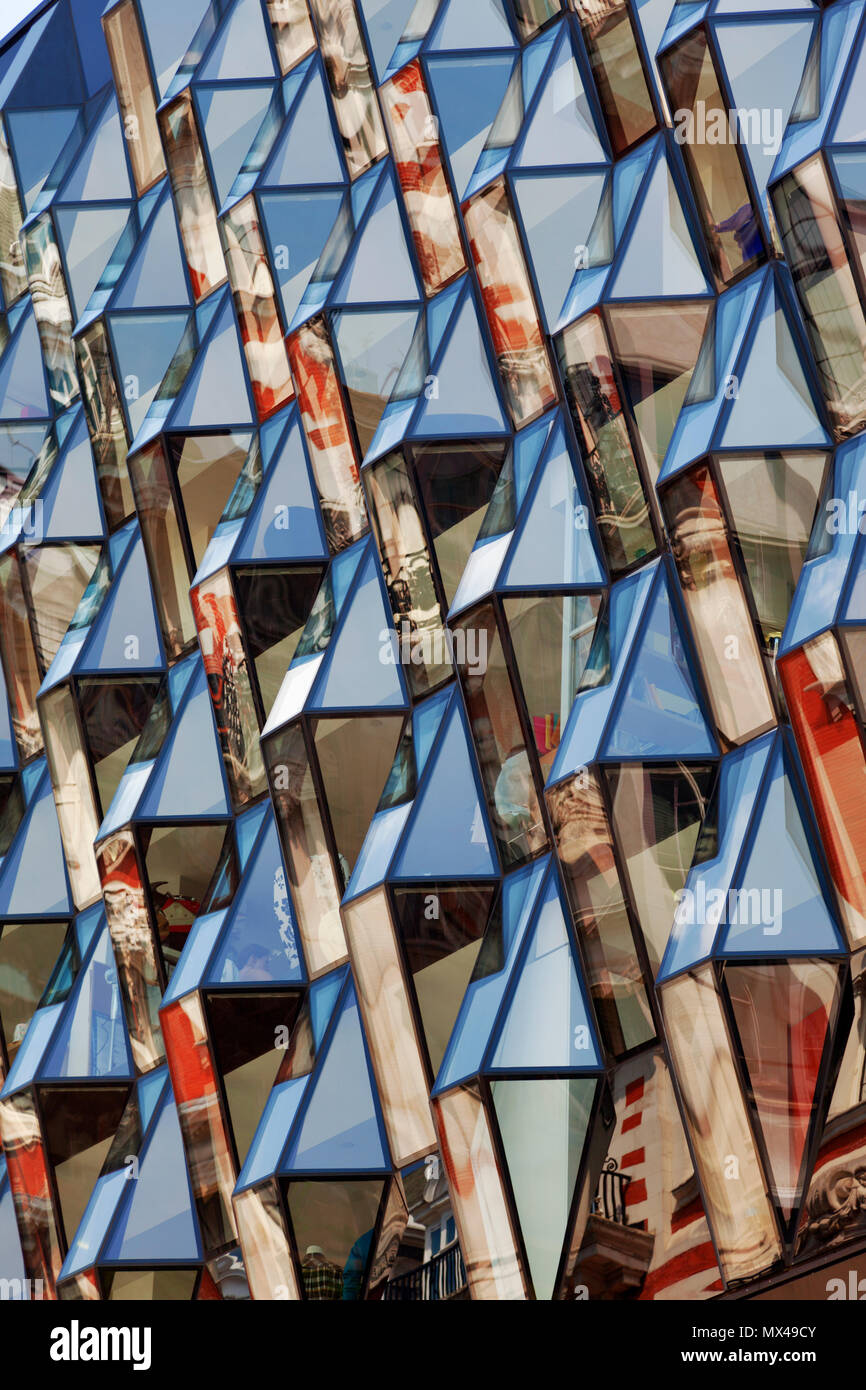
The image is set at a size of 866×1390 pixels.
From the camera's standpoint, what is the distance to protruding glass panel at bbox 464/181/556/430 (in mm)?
18219

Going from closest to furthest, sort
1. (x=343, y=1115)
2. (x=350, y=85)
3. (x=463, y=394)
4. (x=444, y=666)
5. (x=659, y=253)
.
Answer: (x=659, y=253)
(x=343, y=1115)
(x=444, y=666)
(x=463, y=394)
(x=350, y=85)

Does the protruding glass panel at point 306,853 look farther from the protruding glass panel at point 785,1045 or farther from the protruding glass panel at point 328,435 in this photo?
the protruding glass panel at point 785,1045

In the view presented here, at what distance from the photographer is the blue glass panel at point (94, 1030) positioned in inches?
902

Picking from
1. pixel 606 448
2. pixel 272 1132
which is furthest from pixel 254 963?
pixel 606 448

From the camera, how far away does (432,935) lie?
17.5 metres

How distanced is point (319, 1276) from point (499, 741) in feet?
18.5

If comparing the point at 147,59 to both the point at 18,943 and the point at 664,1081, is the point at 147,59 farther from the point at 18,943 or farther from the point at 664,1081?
the point at 664,1081

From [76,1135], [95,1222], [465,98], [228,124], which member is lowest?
[95,1222]

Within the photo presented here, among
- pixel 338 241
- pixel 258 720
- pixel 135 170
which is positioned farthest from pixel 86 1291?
pixel 135 170

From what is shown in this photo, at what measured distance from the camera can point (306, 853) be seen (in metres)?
19.5

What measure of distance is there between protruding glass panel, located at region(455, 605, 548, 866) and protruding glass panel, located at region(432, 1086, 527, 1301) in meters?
2.45

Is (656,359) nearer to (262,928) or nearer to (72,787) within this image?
(262,928)
